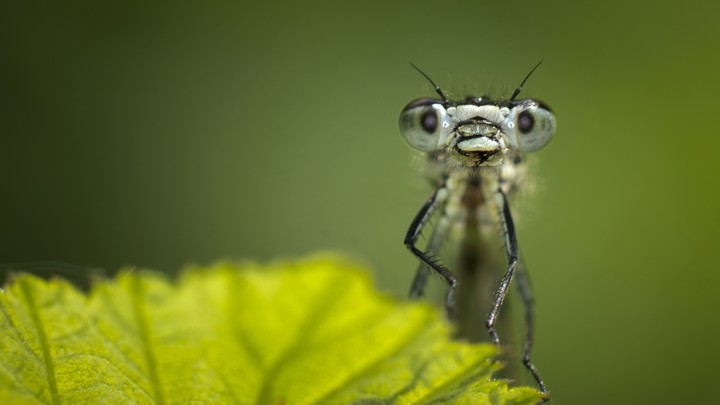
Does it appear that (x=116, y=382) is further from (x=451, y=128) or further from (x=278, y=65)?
(x=278, y=65)

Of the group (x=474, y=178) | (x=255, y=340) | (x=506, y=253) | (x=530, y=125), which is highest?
(x=530, y=125)

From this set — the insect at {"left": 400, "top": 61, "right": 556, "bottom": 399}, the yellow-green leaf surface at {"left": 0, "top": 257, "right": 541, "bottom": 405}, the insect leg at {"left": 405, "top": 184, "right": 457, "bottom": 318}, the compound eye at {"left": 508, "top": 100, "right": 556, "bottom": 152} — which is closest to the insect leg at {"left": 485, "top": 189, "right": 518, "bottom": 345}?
the insect at {"left": 400, "top": 61, "right": 556, "bottom": 399}

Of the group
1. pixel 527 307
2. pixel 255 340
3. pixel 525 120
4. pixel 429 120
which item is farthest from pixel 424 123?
pixel 255 340

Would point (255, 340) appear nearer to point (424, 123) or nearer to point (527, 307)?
point (424, 123)

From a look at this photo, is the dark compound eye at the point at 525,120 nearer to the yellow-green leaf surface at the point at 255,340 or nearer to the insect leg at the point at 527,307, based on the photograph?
the insect leg at the point at 527,307

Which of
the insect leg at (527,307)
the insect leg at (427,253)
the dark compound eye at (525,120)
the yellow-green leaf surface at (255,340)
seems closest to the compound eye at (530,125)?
the dark compound eye at (525,120)

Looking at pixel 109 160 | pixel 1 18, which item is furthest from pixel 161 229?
pixel 1 18
